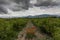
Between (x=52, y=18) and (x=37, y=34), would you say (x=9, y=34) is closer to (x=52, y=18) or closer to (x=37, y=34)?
(x=37, y=34)

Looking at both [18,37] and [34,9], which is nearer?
[18,37]

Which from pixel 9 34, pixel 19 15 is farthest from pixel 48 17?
pixel 9 34

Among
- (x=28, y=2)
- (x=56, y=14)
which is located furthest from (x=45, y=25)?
(x=28, y=2)

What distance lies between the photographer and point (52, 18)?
4.20m

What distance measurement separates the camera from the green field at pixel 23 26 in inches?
157

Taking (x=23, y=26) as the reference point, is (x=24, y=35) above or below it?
below

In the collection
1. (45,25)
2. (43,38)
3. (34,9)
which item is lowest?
(43,38)

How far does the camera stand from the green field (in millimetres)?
4000

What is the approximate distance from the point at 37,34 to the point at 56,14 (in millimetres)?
693

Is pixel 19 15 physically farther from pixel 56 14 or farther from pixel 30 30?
pixel 56 14

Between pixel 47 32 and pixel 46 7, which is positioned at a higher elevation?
pixel 46 7

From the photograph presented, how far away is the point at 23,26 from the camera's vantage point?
4.11 metres

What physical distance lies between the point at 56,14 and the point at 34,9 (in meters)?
0.55

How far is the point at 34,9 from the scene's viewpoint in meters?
4.33
